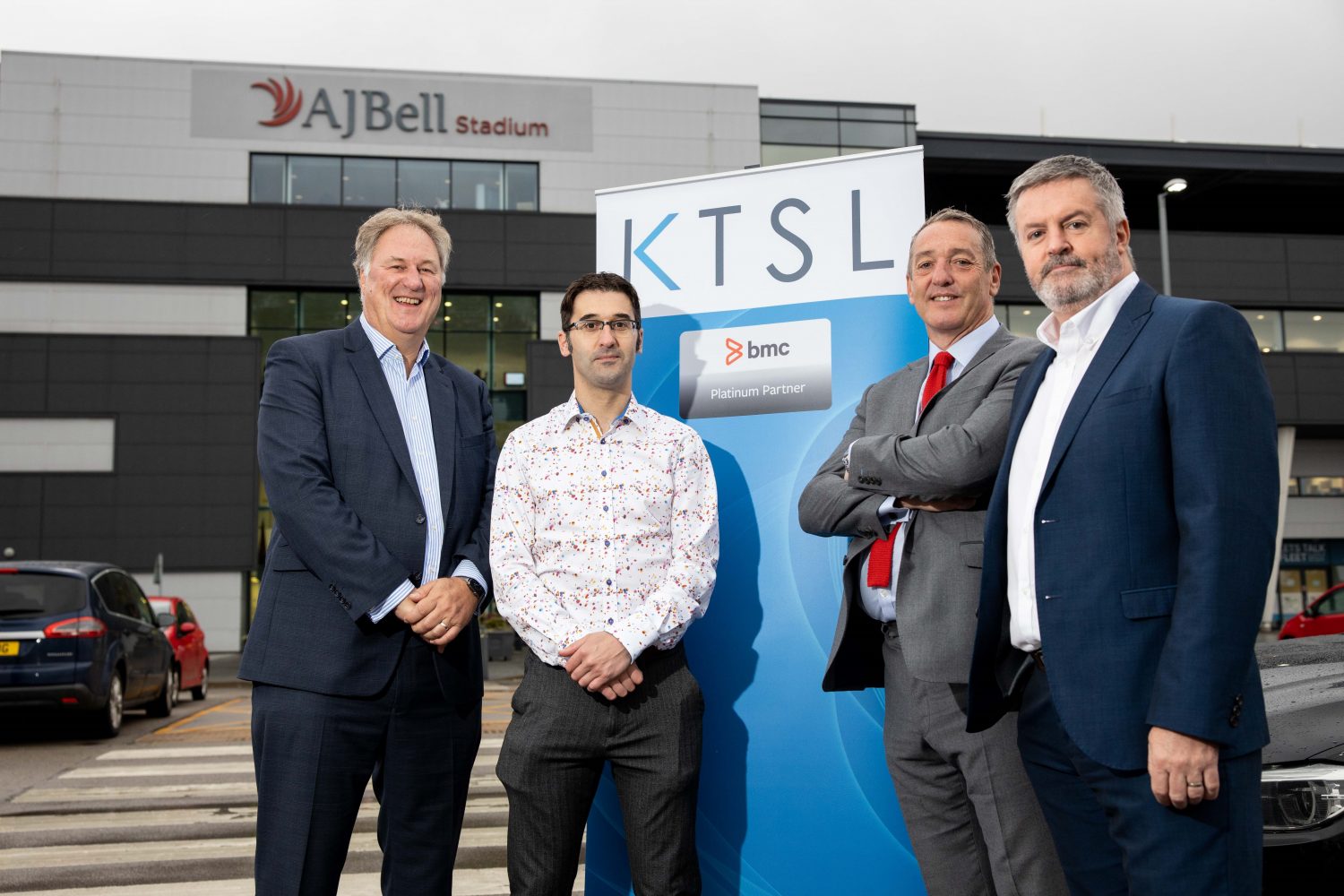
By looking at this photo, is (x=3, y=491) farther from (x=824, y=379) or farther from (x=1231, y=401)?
(x=1231, y=401)

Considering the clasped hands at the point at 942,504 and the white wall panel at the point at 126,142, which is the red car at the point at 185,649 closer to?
the clasped hands at the point at 942,504

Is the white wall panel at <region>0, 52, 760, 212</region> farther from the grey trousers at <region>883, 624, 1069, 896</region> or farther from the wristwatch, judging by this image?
the grey trousers at <region>883, 624, 1069, 896</region>

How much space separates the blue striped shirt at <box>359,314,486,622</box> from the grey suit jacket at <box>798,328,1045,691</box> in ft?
3.62

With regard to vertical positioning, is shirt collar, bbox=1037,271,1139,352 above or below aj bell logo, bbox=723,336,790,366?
below

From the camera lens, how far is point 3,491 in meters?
25.3

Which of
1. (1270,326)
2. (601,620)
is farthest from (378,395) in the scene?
(1270,326)

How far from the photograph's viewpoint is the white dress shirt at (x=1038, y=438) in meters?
2.35

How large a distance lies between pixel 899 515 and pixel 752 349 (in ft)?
3.79

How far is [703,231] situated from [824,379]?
0.75m

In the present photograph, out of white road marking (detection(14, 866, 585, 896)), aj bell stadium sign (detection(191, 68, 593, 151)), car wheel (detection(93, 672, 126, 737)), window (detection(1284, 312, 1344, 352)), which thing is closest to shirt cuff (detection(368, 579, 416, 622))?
white road marking (detection(14, 866, 585, 896))

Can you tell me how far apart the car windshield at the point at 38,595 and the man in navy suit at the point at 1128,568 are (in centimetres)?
921

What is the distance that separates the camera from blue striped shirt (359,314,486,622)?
310 centimetres

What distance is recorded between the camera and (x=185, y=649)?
1352 centimetres

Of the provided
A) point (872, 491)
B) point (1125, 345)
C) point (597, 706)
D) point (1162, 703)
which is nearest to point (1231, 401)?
point (1125, 345)
